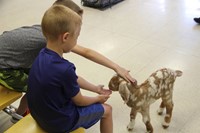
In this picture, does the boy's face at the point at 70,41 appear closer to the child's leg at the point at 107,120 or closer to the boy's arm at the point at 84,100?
the boy's arm at the point at 84,100

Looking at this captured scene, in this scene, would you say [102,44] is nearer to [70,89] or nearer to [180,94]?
[180,94]

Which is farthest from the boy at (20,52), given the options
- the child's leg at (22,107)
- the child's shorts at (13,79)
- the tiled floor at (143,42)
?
the tiled floor at (143,42)

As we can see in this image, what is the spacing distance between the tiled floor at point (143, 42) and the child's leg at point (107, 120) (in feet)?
0.89

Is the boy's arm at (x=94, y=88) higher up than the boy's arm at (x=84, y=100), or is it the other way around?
the boy's arm at (x=84, y=100)

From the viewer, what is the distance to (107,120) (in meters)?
1.43

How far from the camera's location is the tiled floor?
1840mm

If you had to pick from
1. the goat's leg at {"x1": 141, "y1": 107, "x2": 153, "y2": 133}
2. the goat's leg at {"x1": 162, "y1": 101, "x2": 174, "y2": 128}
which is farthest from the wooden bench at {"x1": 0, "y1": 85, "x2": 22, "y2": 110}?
the goat's leg at {"x1": 162, "y1": 101, "x2": 174, "y2": 128}

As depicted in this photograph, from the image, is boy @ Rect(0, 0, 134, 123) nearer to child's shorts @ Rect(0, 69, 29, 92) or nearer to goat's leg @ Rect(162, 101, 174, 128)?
child's shorts @ Rect(0, 69, 29, 92)

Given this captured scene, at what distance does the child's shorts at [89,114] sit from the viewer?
128 centimetres

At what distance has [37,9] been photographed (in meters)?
3.75

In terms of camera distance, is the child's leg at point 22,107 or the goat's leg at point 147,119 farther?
the child's leg at point 22,107

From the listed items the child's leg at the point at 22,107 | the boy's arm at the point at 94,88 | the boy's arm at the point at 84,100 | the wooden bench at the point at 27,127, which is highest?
the boy's arm at the point at 84,100

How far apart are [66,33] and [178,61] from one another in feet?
4.84

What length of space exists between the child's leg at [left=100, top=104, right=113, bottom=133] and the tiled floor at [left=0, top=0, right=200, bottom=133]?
0.27 meters
